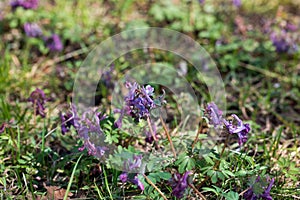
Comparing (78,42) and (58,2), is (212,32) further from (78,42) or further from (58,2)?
(58,2)

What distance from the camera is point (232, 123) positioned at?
7.94 feet

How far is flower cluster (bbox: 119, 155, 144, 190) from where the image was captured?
2307 millimetres

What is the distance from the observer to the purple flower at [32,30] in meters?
4.28

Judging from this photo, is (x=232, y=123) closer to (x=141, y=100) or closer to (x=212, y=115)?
(x=212, y=115)

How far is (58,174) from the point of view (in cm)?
289


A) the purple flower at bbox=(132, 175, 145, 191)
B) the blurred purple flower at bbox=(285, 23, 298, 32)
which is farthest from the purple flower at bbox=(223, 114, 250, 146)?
the blurred purple flower at bbox=(285, 23, 298, 32)

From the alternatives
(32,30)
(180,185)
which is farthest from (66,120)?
(32,30)

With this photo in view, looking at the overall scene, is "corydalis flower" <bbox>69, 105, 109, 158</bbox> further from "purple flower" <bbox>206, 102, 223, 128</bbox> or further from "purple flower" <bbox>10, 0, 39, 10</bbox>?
"purple flower" <bbox>10, 0, 39, 10</bbox>

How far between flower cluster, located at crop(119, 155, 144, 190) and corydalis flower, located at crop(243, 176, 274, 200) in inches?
24.2

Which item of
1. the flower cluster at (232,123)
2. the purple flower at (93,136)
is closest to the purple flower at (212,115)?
the flower cluster at (232,123)

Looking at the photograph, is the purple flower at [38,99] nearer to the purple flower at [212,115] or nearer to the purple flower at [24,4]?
the purple flower at [212,115]

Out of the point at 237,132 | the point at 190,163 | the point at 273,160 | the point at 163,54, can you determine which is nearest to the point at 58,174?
the point at 190,163

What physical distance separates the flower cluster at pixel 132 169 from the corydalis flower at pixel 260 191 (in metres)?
0.61

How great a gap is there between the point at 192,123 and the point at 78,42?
5.70 ft
